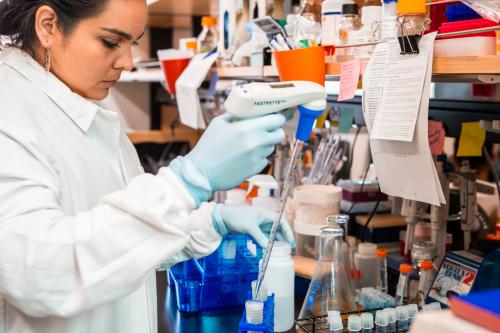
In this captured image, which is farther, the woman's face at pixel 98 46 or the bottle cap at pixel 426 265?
the bottle cap at pixel 426 265

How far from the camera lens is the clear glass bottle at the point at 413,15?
1.13 metres

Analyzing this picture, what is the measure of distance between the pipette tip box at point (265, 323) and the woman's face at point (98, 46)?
63cm

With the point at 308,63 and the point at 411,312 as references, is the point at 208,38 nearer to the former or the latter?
the point at 308,63

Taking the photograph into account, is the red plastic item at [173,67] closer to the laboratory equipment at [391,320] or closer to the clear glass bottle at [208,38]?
the clear glass bottle at [208,38]

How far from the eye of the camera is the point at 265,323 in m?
1.41

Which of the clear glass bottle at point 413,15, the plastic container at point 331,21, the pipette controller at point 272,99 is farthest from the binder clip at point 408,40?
the plastic container at point 331,21

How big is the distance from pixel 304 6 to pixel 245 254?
29.5 inches

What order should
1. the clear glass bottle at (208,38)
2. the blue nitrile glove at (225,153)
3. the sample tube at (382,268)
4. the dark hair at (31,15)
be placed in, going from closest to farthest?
the blue nitrile glove at (225,153) < the dark hair at (31,15) < the sample tube at (382,268) < the clear glass bottle at (208,38)

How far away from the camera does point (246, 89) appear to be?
1045mm

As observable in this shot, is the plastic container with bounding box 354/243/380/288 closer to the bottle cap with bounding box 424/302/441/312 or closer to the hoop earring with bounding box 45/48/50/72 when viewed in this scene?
the bottle cap with bounding box 424/302/441/312

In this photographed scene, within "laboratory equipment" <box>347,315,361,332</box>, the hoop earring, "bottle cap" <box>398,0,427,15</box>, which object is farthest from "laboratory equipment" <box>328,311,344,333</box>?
the hoop earring

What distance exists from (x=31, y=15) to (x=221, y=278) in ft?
2.90

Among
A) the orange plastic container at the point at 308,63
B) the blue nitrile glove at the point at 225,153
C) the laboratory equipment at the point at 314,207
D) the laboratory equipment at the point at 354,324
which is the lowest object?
the laboratory equipment at the point at 354,324

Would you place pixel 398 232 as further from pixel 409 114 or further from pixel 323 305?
pixel 409 114
